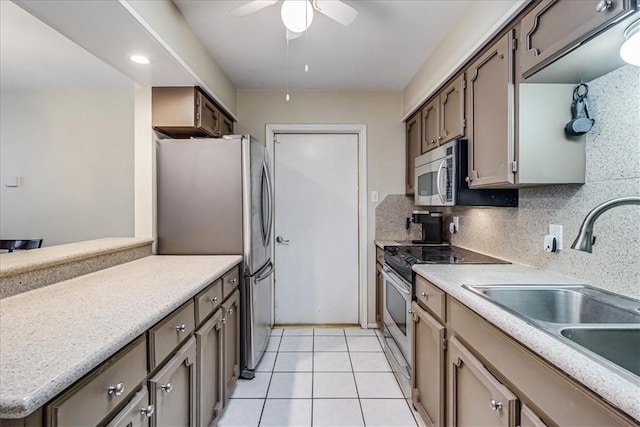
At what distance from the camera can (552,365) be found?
819 mm

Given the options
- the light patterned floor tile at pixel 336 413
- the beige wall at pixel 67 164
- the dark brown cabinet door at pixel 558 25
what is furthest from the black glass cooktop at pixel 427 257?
the beige wall at pixel 67 164

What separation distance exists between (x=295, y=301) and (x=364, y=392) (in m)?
1.39

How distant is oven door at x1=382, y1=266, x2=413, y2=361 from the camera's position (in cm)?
200

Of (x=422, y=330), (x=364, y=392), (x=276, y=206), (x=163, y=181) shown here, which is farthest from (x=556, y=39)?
(x=276, y=206)

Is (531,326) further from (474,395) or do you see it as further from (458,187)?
(458,187)

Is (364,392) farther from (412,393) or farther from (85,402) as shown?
(85,402)

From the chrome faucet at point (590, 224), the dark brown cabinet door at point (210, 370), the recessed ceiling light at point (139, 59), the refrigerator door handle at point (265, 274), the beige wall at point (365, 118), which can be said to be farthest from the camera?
the beige wall at point (365, 118)

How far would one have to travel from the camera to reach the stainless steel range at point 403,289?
198 centimetres

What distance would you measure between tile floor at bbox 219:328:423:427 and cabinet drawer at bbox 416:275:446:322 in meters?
0.71

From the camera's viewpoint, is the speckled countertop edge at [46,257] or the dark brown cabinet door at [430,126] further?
the dark brown cabinet door at [430,126]

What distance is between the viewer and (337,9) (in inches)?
63.4

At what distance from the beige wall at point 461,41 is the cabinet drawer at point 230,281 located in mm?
1883

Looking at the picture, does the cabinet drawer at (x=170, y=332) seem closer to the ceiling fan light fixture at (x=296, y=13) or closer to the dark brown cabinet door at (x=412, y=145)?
the ceiling fan light fixture at (x=296, y=13)

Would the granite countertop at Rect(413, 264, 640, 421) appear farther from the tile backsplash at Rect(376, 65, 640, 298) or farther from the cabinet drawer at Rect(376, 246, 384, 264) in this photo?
the cabinet drawer at Rect(376, 246, 384, 264)
